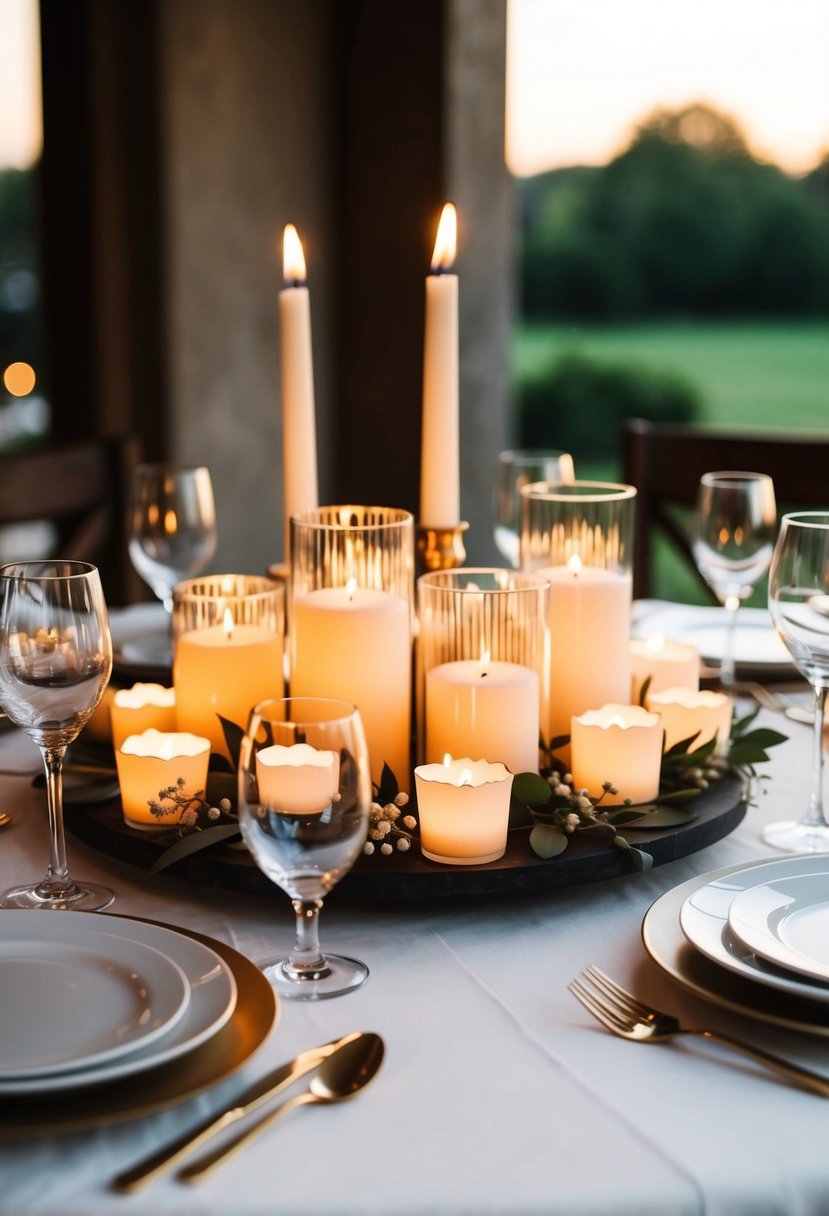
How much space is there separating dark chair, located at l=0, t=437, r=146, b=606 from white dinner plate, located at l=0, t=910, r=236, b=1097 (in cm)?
129

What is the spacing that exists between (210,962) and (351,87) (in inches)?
120

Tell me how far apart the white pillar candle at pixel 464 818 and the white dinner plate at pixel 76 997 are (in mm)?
214

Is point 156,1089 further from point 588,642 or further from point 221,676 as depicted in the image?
point 588,642

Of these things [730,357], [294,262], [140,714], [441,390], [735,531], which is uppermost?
[730,357]

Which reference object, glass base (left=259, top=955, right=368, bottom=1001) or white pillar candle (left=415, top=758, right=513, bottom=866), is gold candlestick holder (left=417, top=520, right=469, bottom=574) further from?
glass base (left=259, top=955, right=368, bottom=1001)

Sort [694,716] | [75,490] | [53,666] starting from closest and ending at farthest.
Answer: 1. [53,666]
2. [694,716]
3. [75,490]

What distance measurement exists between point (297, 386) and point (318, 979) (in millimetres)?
599

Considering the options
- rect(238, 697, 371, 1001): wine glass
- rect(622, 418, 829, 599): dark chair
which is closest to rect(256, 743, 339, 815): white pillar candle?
rect(238, 697, 371, 1001): wine glass

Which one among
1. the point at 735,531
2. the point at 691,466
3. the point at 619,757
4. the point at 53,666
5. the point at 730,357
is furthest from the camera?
the point at 730,357

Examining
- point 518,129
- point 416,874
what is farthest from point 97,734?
point 518,129

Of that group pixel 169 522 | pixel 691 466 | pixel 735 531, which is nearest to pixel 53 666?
pixel 169 522

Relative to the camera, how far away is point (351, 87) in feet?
11.1

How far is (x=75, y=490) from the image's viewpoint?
2.16 m

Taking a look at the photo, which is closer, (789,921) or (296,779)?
(296,779)
